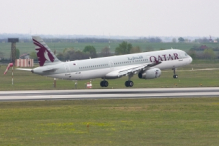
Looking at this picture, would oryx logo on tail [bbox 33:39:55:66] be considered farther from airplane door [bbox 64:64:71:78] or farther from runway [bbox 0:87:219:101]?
runway [bbox 0:87:219:101]

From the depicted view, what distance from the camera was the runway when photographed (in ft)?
160

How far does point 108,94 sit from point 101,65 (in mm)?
9933

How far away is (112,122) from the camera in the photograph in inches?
1308

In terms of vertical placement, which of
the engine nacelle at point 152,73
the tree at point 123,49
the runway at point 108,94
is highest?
the tree at point 123,49

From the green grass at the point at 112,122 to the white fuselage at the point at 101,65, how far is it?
12.7m

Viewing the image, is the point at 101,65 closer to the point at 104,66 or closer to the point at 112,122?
the point at 104,66

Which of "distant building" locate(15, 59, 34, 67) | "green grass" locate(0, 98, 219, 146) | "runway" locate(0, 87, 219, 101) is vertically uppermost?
"distant building" locate(15, 59, 34, 67)

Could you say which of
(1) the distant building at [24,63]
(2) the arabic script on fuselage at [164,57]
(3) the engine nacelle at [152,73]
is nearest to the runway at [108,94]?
(3) the engine nacelle at [152,73]

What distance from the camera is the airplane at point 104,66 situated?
2235 inches

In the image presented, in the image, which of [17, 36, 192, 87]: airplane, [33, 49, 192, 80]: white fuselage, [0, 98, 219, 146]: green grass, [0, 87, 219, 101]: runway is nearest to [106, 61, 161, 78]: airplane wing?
[17, 36, 192, 87]: airplane

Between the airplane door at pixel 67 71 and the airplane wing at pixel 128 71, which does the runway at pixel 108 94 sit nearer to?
the airplane door at pixel 67 71

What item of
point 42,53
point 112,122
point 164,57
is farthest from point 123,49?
point 112,122

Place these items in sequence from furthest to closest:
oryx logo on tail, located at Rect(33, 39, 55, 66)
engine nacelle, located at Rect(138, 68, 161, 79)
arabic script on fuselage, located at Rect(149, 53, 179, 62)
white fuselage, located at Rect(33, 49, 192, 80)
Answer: arabic script on fuselage, located at Rect(149, 53, 179, 62)
engine nacelle, located at Rect(138, 68, 161, 79)
white fuselage, located at Rect(33, 49, 192, 80)
oryx logo on tail, located at Rect(33, 39, 55, 66)

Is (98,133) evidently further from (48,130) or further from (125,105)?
(125,105)
